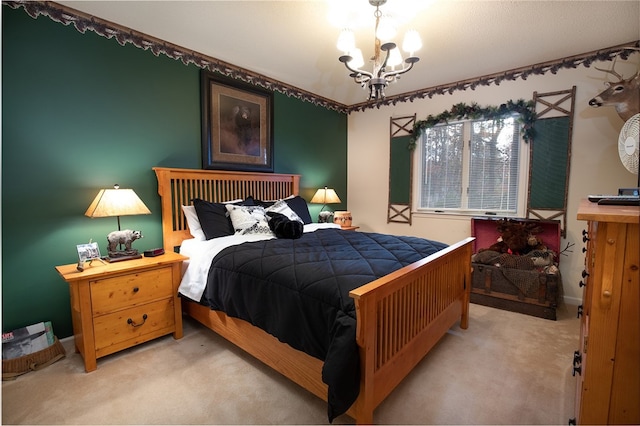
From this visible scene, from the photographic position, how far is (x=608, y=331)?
37.3 inches

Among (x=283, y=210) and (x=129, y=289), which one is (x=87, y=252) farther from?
(x=283, y=210)

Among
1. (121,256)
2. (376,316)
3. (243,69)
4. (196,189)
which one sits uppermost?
(243,69)

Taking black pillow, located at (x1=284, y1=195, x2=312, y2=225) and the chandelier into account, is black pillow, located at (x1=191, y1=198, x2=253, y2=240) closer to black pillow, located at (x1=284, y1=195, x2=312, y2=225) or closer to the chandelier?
black pillow, located at (x1=284, y1=195, x2=312, y2=225)

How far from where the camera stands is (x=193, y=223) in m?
2.75

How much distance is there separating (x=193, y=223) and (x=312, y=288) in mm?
1690

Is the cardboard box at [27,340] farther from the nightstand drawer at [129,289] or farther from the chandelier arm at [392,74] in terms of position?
the chandelier arm at [392,74]

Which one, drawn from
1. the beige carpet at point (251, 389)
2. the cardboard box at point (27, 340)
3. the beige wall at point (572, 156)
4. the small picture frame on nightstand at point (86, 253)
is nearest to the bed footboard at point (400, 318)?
the beige carpet at point (251, 389)

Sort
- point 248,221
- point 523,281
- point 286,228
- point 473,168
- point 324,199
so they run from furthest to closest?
point 324,199 → point 473,168 → point 523,281 → point 248,221 → point 286,228

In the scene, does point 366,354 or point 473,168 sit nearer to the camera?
point 366,354

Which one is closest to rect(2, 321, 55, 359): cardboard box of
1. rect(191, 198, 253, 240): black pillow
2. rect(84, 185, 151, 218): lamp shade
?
rect(84, 185, 151, 218): lamp shade

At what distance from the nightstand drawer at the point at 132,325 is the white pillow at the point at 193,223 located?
1.99ft

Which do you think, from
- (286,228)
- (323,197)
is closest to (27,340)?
(286,228)

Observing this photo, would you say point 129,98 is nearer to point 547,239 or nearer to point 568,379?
→ point 568,379

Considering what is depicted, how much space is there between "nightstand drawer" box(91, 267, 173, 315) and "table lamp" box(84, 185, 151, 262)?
0.21 m
